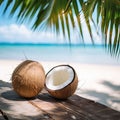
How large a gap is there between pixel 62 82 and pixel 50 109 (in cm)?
60

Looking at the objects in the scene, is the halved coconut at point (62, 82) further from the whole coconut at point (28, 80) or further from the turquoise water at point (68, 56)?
the turquoise water at point (68, 56)

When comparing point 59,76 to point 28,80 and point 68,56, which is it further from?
point 68,56

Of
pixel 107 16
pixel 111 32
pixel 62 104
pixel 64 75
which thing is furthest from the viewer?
pixel 64 75

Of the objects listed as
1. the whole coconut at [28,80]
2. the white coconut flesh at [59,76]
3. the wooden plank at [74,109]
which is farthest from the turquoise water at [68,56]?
the wooden plank at [74,109]

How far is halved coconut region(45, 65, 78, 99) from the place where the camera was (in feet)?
9.04

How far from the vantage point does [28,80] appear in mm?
2727

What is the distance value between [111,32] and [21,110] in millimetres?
1082

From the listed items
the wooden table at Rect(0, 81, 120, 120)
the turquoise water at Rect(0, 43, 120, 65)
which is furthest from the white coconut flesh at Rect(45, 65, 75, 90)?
the turquoise water at Rect(0, 43, 120, 65)

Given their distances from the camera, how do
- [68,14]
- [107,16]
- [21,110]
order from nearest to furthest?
[107,16], [68,14], [21,110]

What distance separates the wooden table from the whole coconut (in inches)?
3.1

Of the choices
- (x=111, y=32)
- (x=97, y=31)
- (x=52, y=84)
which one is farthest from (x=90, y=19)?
(x=52, y=84)

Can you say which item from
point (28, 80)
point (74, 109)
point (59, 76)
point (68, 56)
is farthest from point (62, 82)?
point (68, 56)

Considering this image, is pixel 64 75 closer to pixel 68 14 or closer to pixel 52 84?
pixel 52 84

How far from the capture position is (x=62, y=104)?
2.63 metres
